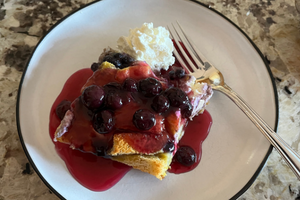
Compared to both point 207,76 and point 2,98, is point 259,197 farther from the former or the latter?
point 2,98

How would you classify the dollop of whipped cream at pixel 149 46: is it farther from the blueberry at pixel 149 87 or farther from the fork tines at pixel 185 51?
the blueberry at pixel 149 87

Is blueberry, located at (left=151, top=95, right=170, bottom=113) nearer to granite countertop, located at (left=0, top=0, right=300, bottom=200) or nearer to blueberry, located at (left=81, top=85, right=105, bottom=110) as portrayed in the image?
blueberry, located at (left=81, top=85, right=105, bottom=110)

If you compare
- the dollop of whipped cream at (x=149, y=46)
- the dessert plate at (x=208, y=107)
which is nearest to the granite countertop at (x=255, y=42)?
the dessert plate at (x=208, y=107)

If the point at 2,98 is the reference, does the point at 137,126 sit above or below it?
above

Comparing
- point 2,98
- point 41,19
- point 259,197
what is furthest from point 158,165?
point 41,19

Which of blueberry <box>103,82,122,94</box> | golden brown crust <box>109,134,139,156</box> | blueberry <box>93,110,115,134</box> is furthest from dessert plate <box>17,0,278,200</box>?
blueberry <box>103,82,122,94</box>
